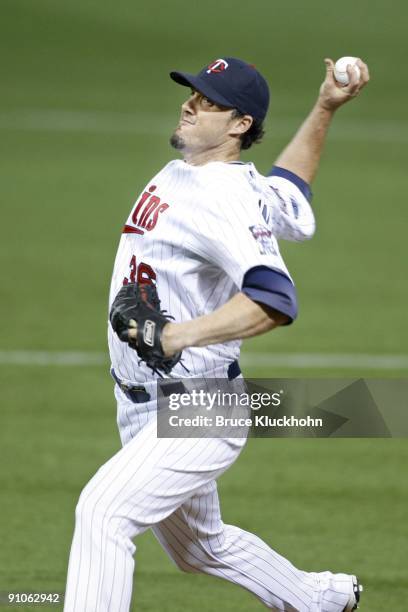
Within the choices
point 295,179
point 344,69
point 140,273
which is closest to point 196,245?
point 140,273

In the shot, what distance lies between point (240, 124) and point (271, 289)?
0.92 metres

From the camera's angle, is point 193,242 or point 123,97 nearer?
point 193,242

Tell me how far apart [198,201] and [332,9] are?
24.3 m

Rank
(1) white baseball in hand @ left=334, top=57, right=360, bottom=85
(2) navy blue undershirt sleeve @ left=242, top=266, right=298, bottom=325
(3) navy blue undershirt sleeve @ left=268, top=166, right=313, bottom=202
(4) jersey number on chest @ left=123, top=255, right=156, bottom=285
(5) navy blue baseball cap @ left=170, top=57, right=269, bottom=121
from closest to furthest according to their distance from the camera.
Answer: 1. (2) navy blue undershirt sleeve @ left=242, top=266, right=298, bottom=325
2. (4) jersey number on chest @ left=123, top=255, right=156, bottom=285
3. (5) navy blue baseball cap @ left=170, top=57, right=269, bottom=121
4. (1) white baseball in hand @ left=334, top=57, right=360, bottom=85
5. (3) navy blue undershirt sleeve @ left=268, top=166, right=313, bottom=202

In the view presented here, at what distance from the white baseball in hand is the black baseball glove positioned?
1.41 metres

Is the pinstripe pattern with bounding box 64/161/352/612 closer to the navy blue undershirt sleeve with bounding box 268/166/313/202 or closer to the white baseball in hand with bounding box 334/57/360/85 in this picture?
the navy blue undershirt sleeve with bounding box 268/166/313/202

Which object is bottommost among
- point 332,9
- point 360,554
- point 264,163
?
point 360,554

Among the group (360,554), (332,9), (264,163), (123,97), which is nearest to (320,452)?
(360,554)

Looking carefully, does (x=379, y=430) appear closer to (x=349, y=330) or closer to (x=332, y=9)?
(x=349, y=330)

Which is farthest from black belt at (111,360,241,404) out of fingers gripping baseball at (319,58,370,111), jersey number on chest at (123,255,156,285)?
fingers gripping baseball at (319,58,370,111)

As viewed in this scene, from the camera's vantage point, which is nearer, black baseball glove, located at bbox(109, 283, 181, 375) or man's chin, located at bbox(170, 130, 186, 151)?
black baseball glove, located at bbox(109, 283, 181, 375)

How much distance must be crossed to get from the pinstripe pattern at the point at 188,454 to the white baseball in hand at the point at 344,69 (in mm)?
571

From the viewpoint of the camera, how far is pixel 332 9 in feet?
92.2

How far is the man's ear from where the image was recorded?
16.9 feet
